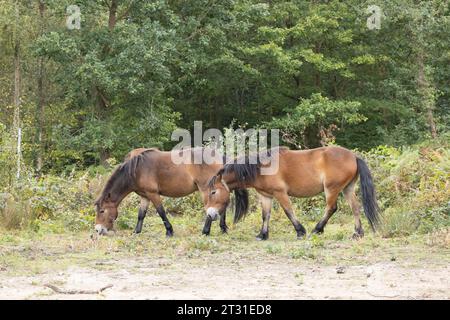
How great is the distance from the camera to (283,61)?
29.7 metres

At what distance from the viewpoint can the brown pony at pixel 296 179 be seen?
12.0 m

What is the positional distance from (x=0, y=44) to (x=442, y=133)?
56.6 feet

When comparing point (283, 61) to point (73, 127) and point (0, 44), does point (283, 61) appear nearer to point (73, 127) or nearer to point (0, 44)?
point (73, 127)

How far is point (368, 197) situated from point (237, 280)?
4500 millimetres

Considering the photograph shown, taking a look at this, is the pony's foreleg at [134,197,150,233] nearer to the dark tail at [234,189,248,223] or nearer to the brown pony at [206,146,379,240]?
the brown pony at [206,146,379,240]

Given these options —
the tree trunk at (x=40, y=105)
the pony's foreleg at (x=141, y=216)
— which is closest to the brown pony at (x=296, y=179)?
the pony's foreleg at (x=141, y=216)

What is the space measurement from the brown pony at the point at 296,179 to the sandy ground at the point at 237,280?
261 centimetres

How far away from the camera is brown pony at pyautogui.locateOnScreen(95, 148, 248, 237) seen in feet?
42.1

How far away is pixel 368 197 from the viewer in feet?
38.8

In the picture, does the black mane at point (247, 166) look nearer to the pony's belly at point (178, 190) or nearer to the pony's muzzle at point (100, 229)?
the pony's belly at point (178, 190)

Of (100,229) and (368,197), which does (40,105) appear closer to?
(100,229)

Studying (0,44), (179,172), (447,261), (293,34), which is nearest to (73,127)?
(0,44)

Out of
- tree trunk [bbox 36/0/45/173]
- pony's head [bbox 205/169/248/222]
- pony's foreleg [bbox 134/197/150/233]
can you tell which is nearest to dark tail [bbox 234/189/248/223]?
pony's head [bbox 205/169/248/222]

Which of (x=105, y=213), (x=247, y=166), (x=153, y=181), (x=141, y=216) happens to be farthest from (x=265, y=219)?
(x=105, y=213)
